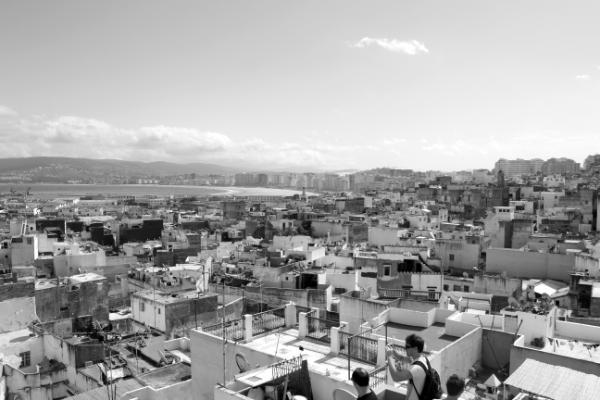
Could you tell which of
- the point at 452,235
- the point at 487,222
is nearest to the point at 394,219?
the point at 487,222

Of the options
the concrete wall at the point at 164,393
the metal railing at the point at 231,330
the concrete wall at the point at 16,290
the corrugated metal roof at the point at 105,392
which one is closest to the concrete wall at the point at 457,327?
the metal railing at the point at 231,330

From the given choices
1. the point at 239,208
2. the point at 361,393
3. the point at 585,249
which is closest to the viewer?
the point at 361,393

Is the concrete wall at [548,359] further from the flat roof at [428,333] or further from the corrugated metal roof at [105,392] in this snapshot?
the corrugated metal roof at [105,392]

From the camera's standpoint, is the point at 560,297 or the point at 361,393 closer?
the point at 361,393

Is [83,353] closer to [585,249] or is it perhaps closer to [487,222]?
[585,249]

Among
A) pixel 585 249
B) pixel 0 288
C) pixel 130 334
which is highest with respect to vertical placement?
pixel 585 249

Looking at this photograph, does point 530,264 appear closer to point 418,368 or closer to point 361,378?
point 418,368
